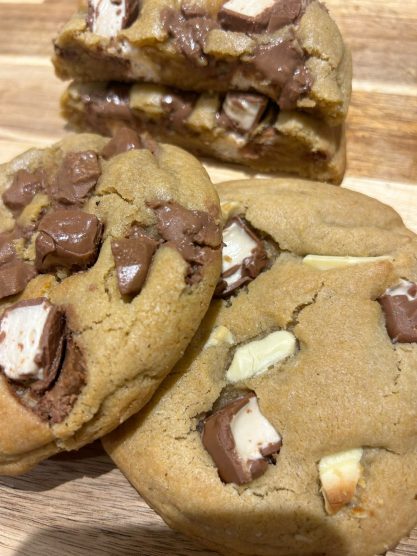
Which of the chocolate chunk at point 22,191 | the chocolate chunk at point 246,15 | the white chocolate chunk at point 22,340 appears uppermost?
the chocolate chunk at point 246,15

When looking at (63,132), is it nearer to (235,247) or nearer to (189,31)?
(189,31)

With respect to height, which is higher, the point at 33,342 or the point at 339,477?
the point at 33,342

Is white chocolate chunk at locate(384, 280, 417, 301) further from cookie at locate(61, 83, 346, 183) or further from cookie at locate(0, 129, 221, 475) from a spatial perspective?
cookie at locate(61, 83, 346, 183)

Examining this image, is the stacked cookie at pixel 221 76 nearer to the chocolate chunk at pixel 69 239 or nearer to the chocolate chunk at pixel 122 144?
the chocolate chunk at pixel 122 144

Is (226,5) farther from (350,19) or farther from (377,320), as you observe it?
(377,320)

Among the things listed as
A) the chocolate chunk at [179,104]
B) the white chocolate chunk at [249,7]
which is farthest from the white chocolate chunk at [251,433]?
the white chocolate chunk at [249,7]

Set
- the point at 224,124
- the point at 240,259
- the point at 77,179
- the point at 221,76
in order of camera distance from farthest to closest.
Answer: the point at 224,124 → the point at 221,76 → the point at 240,259 → the point at 77,179

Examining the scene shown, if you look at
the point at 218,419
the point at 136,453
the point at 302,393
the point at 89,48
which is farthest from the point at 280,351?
the point at 89,48

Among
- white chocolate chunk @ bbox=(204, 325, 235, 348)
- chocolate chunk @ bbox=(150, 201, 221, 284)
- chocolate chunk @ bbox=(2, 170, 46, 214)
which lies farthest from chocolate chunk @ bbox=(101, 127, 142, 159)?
white chocolate chunk @ bbox=(204, 325, 235, 348)

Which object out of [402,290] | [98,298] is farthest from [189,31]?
[402,290]
